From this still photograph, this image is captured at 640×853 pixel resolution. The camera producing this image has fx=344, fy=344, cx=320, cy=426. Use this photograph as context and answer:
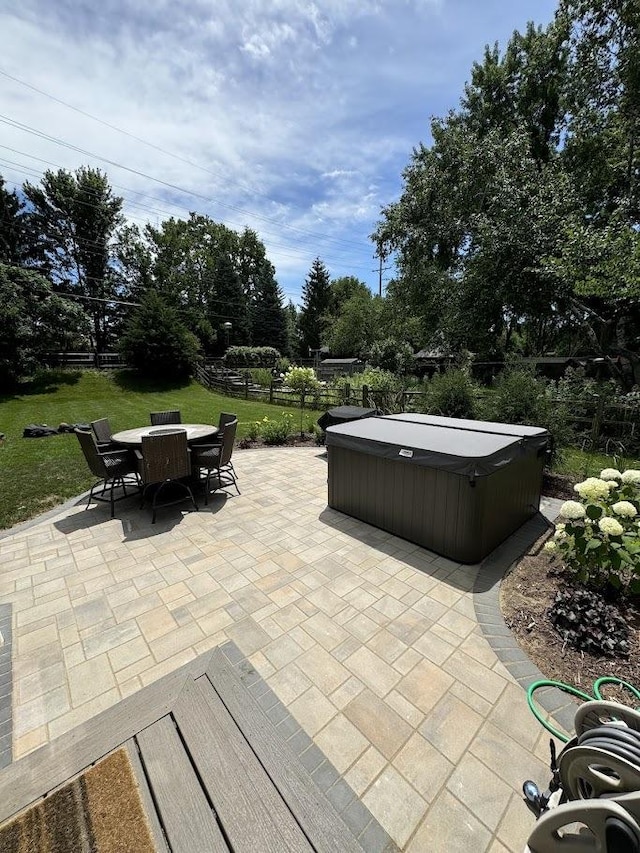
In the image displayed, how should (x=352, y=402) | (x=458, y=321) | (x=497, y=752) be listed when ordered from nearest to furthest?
(x=497, y=752) → (x=352, y=402) → (x=458, y=321)

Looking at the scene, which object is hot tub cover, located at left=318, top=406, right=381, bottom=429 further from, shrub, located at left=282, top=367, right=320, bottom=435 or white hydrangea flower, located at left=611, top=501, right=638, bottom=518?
shrub, located at left=282, top=367, right=320, bottom=435

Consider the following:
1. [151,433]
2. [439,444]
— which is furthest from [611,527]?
[151,433]

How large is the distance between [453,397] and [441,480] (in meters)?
3.50

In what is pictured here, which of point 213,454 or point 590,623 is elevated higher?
point 213,454

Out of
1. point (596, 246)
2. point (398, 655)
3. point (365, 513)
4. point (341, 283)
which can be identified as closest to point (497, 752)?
point (398, 655)

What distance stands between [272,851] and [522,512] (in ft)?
12.1

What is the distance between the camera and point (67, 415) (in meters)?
10.9

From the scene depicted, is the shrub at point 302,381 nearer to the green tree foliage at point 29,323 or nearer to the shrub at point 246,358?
the shrub at point 246,358

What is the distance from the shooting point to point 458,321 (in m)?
11.7

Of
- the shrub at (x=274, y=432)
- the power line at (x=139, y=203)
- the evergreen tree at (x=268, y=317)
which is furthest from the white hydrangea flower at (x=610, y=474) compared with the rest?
the evergreen tree at (x=268, y=317)

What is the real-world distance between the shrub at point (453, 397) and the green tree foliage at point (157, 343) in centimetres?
1417

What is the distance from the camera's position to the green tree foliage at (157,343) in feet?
54.3

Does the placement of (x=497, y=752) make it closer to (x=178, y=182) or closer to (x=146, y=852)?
(x=146, y=852)

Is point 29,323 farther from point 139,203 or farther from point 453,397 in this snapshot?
point 453,397
